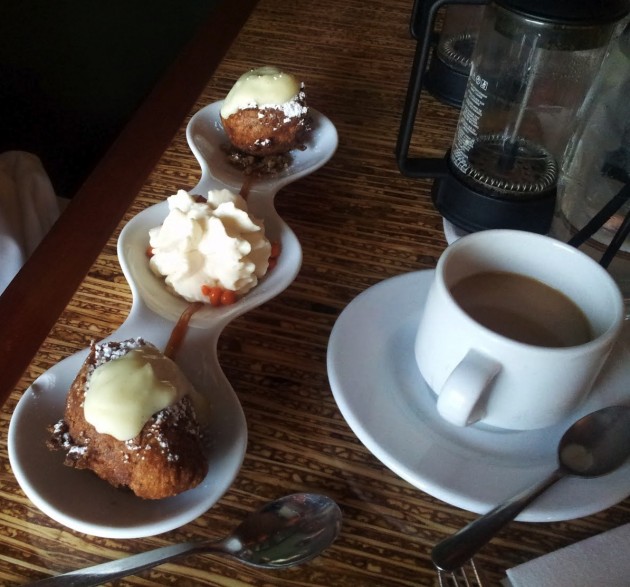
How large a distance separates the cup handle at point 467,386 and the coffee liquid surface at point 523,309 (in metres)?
0.07

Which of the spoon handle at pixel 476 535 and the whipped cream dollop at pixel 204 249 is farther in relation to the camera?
the whipped cream dollop at pixel 204 249

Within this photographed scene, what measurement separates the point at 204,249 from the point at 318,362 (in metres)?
0.15

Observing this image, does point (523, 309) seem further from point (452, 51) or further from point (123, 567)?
point (452, 51)

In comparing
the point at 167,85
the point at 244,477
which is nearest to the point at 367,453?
the point at 244,477

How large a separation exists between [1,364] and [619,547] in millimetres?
507

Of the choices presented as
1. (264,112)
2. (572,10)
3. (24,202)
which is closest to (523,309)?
(572,10)

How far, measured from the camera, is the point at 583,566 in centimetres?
43

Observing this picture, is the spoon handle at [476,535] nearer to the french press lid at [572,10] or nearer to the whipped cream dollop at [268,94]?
the french press lid at [572,10]

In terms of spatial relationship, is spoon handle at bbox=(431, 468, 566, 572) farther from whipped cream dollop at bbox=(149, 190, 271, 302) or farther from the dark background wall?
the dark background wall

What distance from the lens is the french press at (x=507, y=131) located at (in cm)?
66

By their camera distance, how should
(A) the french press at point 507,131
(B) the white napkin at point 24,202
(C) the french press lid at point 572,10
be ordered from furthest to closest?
1. (B) the white napkin at point 24,202
2. (A) the french press at point 507,131
3. (C) the french press lid at point 572,10

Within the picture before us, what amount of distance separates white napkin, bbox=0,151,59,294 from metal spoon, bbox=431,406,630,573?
2.73 feet

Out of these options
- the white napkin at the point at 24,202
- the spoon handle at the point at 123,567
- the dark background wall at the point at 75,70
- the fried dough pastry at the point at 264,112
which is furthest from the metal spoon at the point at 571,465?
the dark background wall at the point at 75,70

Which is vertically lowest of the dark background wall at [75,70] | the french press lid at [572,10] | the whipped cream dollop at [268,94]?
the dark background wall at [75,70]
